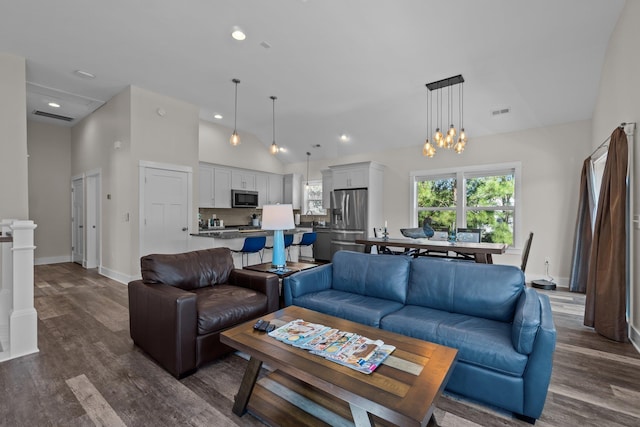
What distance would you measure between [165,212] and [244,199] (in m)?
2.36

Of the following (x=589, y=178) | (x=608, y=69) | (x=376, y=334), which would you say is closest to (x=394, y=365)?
(x=376, y=334)

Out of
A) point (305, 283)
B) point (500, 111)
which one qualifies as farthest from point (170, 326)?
point (500, 111)

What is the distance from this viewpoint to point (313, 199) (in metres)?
8.39

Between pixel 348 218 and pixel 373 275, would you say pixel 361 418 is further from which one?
pixel 348 218

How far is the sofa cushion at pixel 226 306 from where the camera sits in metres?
2.26

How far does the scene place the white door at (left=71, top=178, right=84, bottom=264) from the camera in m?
6.44

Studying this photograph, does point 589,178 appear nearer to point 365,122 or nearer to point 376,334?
point 365,122

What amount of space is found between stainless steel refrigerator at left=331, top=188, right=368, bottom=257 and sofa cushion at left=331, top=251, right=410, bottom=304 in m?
3.49

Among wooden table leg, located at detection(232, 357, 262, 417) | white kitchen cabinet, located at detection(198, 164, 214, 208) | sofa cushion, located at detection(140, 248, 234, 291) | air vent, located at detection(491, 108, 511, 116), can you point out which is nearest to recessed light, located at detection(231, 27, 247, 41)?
sofa cushion, located at detection(140, 248, 234, 291)

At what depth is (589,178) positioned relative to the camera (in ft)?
14.3

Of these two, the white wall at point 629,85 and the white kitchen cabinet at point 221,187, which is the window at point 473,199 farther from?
the white kitchen cabinet at point 221,187

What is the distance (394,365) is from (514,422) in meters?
0.92

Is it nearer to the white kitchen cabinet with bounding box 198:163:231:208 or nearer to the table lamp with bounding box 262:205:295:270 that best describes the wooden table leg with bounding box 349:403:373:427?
the table lamp with bounding box 262:205:295:270

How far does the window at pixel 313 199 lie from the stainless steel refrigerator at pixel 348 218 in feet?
3.86
